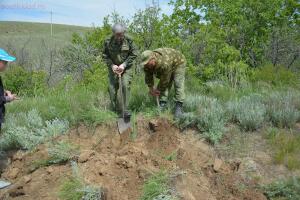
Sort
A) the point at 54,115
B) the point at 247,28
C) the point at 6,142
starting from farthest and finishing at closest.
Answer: the point at 247,28 → the point at 54,115 → the point at 6,142

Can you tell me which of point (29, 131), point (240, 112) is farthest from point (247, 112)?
point (29, 131)

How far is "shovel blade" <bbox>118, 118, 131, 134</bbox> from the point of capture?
5.60m

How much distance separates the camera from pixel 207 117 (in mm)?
5543

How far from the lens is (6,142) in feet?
18.9

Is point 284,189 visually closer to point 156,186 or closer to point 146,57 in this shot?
point 156,186

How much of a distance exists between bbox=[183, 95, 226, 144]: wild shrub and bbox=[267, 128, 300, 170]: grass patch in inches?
30.0

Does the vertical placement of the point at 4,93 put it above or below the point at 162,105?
above

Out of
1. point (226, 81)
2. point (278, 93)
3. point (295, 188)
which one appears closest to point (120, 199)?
point (295, 188)

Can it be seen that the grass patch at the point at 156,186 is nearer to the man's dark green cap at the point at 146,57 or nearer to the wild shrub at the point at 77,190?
the wild shrub at the point at 77,190

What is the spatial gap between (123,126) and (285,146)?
2.46 m

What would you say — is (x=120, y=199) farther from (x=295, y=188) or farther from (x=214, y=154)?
(x=295, y=188)

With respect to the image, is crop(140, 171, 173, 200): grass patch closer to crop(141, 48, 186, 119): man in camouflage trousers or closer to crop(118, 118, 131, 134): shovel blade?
crop(118, 118, 131, 134): shovel blade

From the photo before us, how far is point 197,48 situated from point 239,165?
827 cm

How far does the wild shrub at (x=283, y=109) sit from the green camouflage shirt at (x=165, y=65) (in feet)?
5.55
